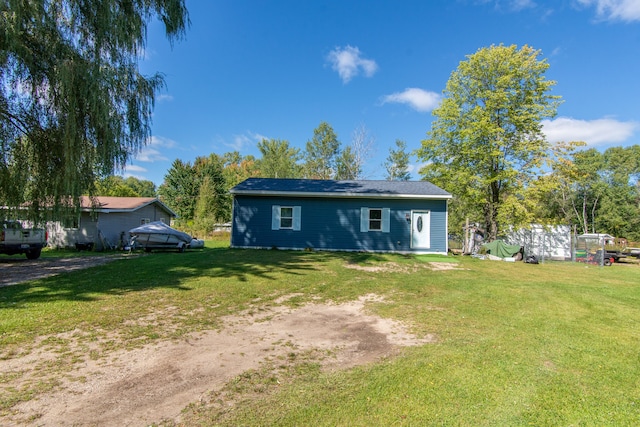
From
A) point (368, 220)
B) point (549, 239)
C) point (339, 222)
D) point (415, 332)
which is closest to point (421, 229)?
point (368, 220)

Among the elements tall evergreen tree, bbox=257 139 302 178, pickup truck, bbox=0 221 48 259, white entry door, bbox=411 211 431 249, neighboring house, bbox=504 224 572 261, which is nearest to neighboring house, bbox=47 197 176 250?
pickup truck, bbox=0 221 48 259

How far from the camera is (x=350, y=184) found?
16922mm

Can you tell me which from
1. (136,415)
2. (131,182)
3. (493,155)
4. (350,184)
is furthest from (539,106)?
(131,182)

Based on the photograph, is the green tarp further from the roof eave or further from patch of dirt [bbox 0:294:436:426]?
patch of dirt [bbox 0:294:436:426]

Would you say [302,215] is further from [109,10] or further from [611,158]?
[611,158]

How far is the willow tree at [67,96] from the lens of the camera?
23.8 ft

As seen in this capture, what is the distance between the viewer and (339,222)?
49.8 ft

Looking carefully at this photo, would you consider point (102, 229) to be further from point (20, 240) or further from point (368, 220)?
point (368, 220)

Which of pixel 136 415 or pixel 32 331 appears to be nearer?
pixel 136 415

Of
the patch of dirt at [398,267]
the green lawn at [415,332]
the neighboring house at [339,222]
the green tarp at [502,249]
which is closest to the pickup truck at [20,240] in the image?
the green lawn at [415,332]

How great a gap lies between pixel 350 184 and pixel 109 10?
11.7m

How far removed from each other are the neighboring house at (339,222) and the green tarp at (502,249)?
245 cm

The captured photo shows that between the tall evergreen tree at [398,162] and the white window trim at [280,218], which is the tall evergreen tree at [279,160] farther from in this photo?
the white window trim at [280,218]

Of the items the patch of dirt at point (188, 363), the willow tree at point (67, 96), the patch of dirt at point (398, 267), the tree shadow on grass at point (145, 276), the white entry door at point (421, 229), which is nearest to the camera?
the patch of dirt at point (188, 363)
